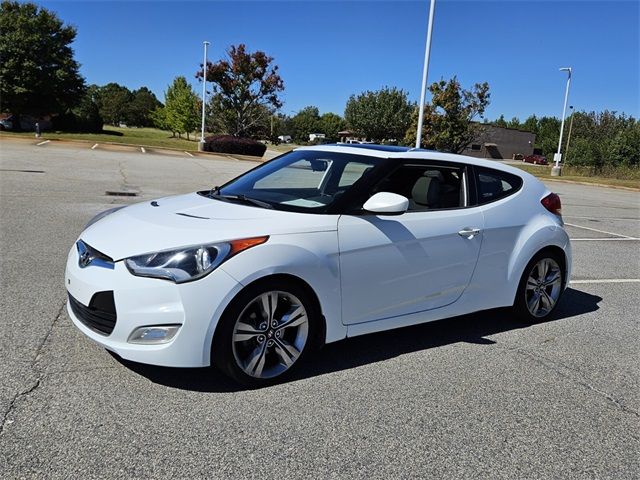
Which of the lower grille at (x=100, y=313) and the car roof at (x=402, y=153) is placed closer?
the lower grille at (x=100, y=313)

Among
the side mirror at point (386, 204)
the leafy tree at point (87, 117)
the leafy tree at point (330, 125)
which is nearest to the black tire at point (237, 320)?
the side mirror at point (386, 204)

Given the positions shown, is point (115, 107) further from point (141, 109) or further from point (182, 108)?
point (182, 108)

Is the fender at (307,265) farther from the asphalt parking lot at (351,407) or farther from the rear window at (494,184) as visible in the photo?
the rear window at (494,184)

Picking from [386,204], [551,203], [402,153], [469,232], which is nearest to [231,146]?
[551,203]

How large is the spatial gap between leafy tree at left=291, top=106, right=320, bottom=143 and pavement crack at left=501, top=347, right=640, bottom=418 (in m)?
117

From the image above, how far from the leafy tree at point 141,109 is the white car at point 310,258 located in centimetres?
11177

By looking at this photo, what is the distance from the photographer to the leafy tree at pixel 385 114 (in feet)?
216

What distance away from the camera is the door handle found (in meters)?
4.32

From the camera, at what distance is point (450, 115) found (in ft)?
135

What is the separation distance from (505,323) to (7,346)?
4.11 metres

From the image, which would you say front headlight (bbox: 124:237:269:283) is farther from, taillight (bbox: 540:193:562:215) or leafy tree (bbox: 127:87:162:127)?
leafy tree (bbox: 127:87:162:127)

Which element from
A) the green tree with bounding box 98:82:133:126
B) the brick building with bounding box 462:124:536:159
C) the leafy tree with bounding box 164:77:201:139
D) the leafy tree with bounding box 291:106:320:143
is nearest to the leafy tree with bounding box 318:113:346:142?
the leafy tree with bounding box 291:106:320:143

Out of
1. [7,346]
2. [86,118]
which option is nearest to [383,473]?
[7,346]

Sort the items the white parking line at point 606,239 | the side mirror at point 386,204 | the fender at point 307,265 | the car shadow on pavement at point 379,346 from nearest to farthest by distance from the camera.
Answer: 1. the fender at point 307,265
2. the car shadow on pavement at point 379,346
3. the side mirror at point 386,204
4. the white parking line at point 606,239
